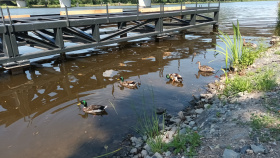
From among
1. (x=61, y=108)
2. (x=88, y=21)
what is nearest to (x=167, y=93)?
(x=61, y=108)

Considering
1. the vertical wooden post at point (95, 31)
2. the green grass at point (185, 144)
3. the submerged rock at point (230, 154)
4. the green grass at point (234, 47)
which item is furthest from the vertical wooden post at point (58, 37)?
the submerged rock at point (230, 154)

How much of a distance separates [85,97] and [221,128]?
161 inches

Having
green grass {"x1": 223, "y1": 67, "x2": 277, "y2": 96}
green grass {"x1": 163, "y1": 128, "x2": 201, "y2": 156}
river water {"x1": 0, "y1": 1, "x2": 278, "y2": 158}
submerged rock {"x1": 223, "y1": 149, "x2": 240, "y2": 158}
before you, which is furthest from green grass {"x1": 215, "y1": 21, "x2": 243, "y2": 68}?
submerged rock {"x1": 223, "y1": 149, "x2": 240, "y2": 158}

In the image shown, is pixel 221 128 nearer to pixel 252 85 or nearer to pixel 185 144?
pixel 185 144

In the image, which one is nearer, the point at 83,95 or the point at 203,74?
the point at 83,95

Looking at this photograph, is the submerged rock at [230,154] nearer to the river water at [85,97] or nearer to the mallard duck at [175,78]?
the river water at [85,97]

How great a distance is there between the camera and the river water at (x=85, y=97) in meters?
4.47

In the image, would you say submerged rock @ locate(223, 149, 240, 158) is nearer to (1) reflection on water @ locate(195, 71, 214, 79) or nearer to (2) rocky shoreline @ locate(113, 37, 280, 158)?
(2) rocky shoreline @ locate(113, 37, 280, 158)

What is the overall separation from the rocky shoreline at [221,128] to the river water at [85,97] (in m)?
0.43

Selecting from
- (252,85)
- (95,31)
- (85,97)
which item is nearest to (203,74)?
(252,85)

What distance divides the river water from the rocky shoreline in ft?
1.41

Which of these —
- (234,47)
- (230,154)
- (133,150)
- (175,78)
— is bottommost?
(133,150)

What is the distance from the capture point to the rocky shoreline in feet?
10.4

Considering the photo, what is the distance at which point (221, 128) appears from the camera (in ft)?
13.0
